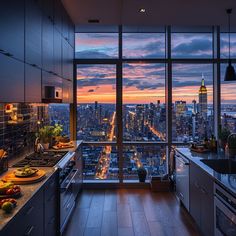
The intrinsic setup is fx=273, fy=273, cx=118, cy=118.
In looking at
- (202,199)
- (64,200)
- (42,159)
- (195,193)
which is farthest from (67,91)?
(202,199)

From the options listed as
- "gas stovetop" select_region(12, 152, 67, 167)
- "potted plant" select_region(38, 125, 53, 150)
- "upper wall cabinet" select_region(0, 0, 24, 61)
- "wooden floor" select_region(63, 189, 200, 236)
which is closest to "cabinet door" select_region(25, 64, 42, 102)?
"upper wall cabinet" select_region(0, 0, 24, 61)

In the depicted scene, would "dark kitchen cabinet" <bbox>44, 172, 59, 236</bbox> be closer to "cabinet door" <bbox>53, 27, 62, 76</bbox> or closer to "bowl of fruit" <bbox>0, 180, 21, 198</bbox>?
"bowl of fruit" <bbox>0, 180, 21, 198</bbox>

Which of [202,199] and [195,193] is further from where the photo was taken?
[195,193]

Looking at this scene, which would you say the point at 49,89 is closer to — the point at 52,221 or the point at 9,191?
the point at 52,221

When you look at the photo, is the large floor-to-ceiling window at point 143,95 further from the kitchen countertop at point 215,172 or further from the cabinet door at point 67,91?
the kitchen countertop at point 215,172

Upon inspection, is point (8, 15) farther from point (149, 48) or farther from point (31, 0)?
point (149, 48)

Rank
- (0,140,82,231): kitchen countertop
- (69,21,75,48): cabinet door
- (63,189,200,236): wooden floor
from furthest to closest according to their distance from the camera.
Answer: (69,21,75,48): cabinet door, (63,189,200,236): wooden floor, (0,140,82,231): kitchen countertop

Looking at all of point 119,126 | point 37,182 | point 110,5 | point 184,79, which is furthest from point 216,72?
point 37,182
